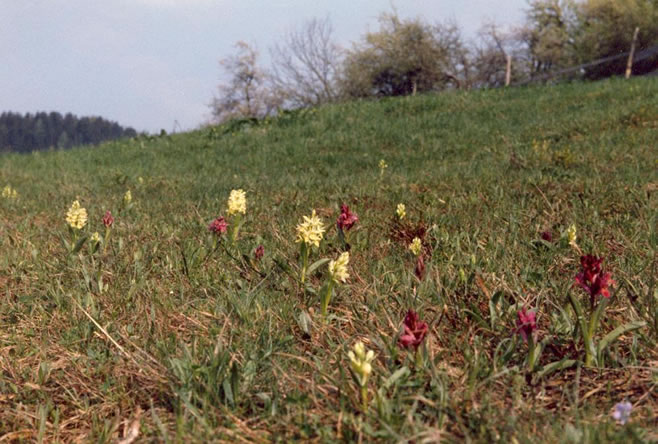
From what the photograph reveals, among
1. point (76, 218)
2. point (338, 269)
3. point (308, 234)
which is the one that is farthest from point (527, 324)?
point (76, 218)

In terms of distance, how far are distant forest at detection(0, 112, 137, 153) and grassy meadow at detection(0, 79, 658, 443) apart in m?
88.2

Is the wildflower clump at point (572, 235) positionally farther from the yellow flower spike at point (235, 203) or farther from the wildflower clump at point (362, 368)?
the yellow flower spike at point (235, 203)

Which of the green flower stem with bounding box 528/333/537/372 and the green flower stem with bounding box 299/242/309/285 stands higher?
the green flower stem with bounding box 299/242/309/285

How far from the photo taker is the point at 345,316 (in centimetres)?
231

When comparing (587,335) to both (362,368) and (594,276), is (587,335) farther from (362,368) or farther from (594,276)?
(362,368)

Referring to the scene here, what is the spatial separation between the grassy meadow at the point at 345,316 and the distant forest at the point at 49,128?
289 ft

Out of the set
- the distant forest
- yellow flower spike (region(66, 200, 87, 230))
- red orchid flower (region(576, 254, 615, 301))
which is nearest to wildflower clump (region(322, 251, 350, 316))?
red orchid flower (region(576, 254, 615, 301))

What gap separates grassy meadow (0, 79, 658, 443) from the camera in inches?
62.1

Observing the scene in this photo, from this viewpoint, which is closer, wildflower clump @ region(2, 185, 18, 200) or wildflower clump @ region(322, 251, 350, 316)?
wildflower clump @ region(322, 251, 350, 316)

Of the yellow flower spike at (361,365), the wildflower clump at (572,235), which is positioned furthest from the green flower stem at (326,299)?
the wildflower clump at (572,235)

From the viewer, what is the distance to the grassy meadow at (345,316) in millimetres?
1578

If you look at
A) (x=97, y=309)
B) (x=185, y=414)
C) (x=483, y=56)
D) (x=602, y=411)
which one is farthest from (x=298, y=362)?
(x=483, y=56)

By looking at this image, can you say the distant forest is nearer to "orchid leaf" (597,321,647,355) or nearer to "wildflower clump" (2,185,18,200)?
"wildflower clump" (2,185,18,200)

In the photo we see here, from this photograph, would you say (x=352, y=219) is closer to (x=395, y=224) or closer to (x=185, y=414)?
(x=395, y=224)
